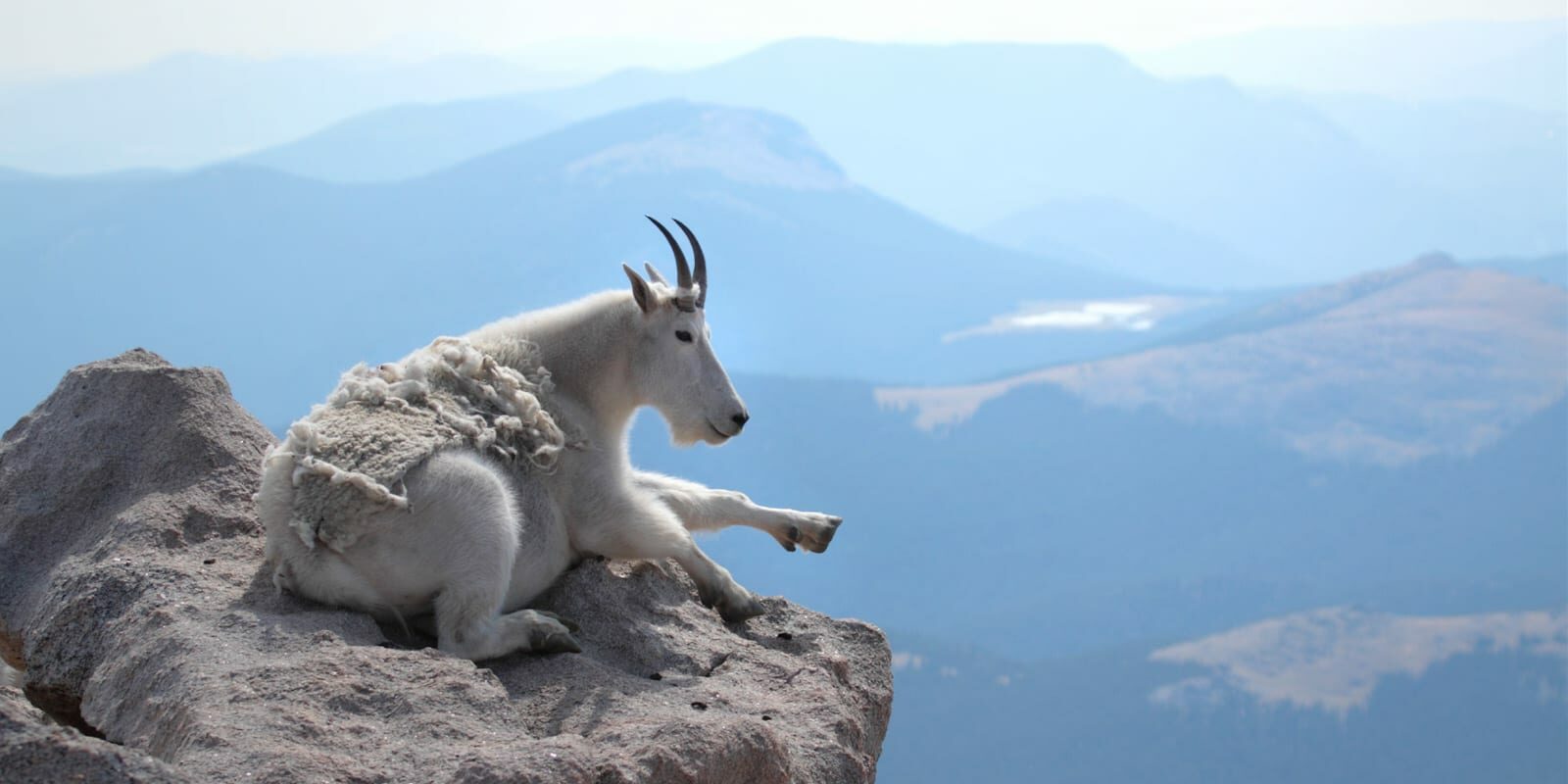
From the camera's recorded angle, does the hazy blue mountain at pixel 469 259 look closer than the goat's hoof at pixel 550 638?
No

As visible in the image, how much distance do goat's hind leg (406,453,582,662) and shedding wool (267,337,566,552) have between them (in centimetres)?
13

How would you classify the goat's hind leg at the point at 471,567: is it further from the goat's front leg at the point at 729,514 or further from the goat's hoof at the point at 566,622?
the goat's front leg at the point at 729,514

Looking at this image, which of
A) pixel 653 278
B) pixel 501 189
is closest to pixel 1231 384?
pixel 501 189

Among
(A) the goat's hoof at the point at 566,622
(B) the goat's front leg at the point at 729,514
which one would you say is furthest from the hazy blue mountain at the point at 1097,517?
(A) the goat's hoof at the point at 566,622

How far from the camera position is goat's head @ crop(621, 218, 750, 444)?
6.34 m

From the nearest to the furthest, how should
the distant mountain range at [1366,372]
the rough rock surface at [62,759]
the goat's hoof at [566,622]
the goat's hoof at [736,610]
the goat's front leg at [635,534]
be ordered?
the rough rock surface at [62,759] < the goat's hoof at [566,622] < the goat's front leg at [635,534] < the goat's hoof at [736,610] < the distant mountain range at [1366,372]

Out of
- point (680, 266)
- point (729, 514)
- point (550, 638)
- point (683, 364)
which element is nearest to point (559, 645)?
point (550, 638)

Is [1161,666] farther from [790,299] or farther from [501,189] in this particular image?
[501,189]

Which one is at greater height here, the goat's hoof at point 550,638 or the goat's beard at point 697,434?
the goat's beard at point 697,434

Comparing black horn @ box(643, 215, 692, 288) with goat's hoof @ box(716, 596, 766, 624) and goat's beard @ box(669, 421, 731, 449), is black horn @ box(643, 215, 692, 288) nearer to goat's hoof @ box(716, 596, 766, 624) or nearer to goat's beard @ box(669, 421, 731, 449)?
goat's beard @ box(669, 421, 731, 449)

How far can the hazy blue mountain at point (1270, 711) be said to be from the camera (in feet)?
133

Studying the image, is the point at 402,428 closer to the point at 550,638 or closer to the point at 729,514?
the point at 550,638

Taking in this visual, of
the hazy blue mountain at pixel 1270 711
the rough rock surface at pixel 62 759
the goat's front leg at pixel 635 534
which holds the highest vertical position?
the rough rock surface at pixel 62 759

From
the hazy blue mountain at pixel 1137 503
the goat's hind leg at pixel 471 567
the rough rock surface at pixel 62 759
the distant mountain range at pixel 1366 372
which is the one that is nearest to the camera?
the rough rock surface at pixel 62 759
